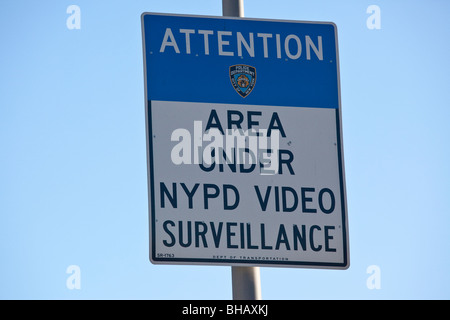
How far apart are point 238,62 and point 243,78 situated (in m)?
0.12

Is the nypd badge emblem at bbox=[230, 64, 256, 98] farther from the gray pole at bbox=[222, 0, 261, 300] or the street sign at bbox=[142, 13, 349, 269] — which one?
the gray pole at bbox=[222, 0, 261, 300]

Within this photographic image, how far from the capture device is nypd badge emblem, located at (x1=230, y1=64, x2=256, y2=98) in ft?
11.3

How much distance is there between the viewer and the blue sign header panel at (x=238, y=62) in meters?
3.49

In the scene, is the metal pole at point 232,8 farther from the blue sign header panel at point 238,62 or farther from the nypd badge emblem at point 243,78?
the nypd badge emblem at point 243,78

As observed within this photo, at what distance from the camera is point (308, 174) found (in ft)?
11.3

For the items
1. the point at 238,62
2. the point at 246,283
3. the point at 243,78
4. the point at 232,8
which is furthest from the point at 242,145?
the point at 232,8

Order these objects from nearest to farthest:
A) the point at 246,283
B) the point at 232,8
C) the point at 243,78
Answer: the point at 246,283 → the point at 243,78 → the point at 232,8

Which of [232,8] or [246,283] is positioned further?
[232,8]

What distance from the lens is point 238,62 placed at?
3539 millimetres

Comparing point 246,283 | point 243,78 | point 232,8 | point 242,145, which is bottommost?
point 246,283

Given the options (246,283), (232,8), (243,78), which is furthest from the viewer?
(232,8)

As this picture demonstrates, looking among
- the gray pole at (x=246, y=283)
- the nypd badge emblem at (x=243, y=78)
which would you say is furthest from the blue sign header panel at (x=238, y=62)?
the gray pole at (x=246, y=283)

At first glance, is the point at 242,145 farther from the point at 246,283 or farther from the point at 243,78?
the point at 246,283
